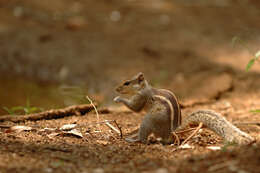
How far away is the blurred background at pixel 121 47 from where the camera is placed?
7660 millimetres

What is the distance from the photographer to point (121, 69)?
29.3 feet

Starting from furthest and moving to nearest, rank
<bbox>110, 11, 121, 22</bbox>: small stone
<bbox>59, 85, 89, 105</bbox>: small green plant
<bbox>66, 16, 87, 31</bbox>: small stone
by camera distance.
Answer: <bbox>110, 11, 121, 22</bbox>: small stone → <bbox>66, 16, 87, 31</bbox>: small stone → <bbox>59, 85, 89, 105</bbox>: small green plant

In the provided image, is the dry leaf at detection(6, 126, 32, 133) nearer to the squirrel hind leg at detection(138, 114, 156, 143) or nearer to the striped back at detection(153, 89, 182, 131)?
the squirrel hind leg at detection(138, 114, 156, 143)

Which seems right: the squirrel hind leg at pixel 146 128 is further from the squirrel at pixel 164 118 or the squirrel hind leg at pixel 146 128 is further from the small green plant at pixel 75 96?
the small green plant at pixel 75 96

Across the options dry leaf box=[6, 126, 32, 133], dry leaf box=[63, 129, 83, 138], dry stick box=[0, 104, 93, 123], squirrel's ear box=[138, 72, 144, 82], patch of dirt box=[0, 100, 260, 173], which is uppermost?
squirrel's ear box=[138, 72, 144, 82]

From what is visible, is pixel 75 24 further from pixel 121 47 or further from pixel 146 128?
pixel 146 128

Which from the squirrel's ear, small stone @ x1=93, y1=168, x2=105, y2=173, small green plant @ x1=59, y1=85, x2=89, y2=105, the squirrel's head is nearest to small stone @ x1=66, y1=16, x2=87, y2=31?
small green plant @ x1=59, y1=85, x2=89, y2=105

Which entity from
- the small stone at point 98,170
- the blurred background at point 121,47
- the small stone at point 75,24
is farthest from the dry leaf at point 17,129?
the small stone at point 75,24

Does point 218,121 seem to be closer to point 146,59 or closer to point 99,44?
point 146,59

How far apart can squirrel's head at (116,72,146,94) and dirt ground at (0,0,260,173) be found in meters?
0.51

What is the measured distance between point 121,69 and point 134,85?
5.14 m

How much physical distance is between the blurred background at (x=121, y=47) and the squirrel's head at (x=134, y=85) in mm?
2797

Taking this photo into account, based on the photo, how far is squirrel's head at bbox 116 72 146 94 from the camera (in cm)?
379

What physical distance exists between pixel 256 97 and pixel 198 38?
12.4 feet
